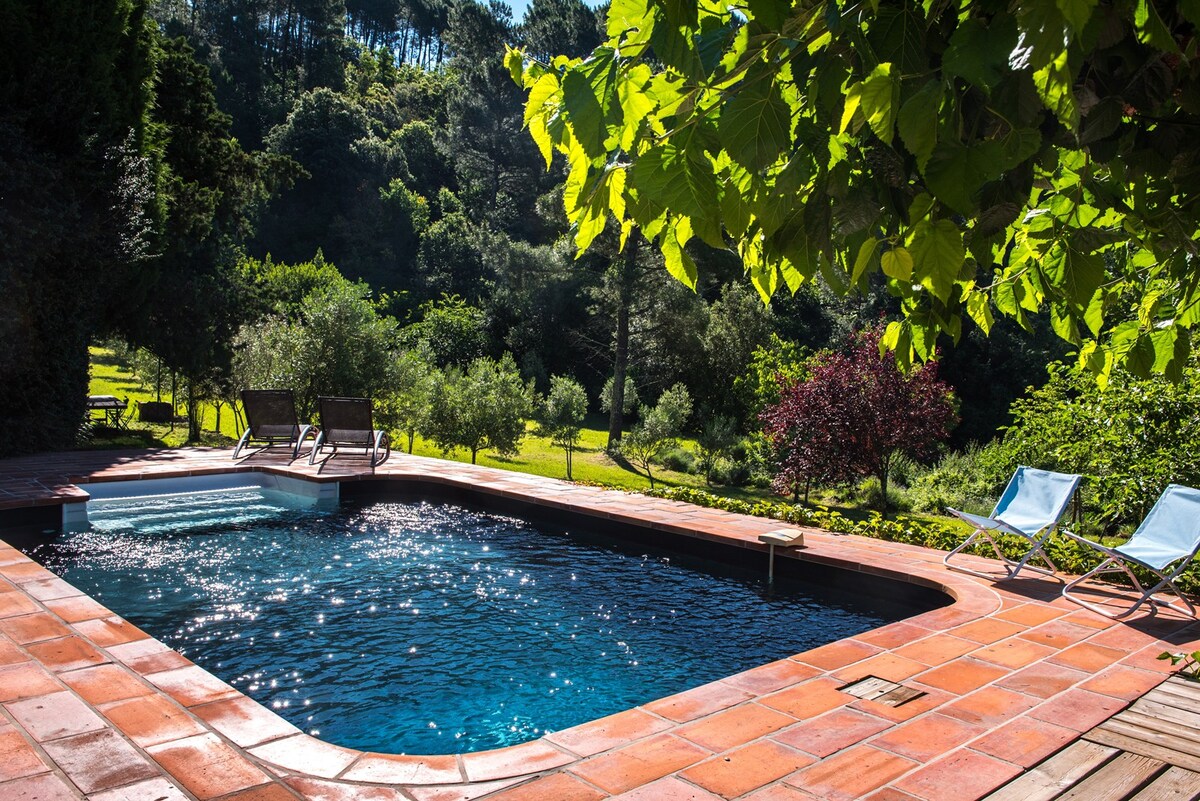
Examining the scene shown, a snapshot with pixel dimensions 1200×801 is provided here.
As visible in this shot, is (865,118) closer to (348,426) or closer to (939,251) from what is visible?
(939,251)

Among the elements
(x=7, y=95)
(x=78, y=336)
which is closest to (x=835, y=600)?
(x=78, y=336)

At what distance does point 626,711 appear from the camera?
3.89 m

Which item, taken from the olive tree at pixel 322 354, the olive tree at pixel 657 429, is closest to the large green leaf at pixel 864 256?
the olive tree at pixel 657 429

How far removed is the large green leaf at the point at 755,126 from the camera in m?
1.49

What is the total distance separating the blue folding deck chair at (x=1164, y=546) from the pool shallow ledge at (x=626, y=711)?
787mm

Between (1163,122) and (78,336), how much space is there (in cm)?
1545

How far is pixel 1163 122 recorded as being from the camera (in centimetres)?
177

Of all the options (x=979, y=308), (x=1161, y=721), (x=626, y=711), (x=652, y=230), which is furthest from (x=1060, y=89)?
(x=1161, y=721)

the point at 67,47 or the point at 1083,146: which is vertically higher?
the point at 67,47

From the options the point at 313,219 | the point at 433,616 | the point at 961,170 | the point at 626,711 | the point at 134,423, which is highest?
the point at 313,219

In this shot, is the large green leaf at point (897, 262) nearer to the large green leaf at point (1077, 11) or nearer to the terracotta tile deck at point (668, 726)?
the large green leaf at point (1077, 11)

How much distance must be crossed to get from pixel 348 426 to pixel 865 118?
12013mm

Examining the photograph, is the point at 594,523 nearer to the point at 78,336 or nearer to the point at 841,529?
the point at 841,529

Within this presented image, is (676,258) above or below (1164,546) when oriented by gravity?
above
